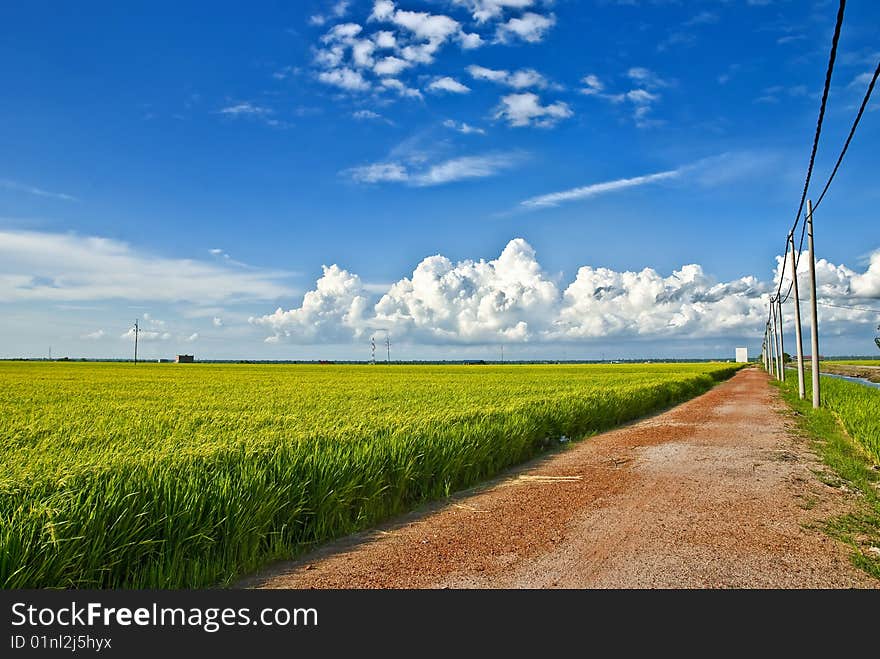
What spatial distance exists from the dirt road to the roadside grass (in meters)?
0.21

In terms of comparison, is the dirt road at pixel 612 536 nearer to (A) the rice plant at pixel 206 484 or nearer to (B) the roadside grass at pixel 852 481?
(B) the roadside grass at pixel 852 481

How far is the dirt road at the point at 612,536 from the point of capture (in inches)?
217

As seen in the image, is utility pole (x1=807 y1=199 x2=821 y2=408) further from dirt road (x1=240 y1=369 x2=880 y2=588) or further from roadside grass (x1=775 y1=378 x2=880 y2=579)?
dirt road (x1=240 y1=369 x2=880 y2=588)

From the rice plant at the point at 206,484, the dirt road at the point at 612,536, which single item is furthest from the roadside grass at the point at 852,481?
the rice plant at the point at 206,484

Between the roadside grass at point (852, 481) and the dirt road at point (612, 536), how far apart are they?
0.21 meters

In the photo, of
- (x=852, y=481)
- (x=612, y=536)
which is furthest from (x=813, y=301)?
(x=612, y=536)

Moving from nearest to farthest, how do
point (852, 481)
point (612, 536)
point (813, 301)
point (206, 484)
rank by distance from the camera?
point (206, 484)
point (612, 536)
point (852, 481)
point (813, 301)

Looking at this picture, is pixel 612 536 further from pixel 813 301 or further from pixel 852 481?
pixel 813 301

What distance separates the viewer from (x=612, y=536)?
6.71 meters

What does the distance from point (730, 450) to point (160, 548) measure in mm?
11286

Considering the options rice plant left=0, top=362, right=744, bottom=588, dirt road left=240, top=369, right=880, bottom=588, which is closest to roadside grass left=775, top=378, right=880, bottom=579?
dirt road left=240, top=369, right=880, bottom=588

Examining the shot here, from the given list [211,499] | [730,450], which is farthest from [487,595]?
[730,450]

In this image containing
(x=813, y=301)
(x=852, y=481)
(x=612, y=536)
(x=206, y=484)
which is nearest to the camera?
(x=206, y=484)

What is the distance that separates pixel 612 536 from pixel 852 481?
211 inches
